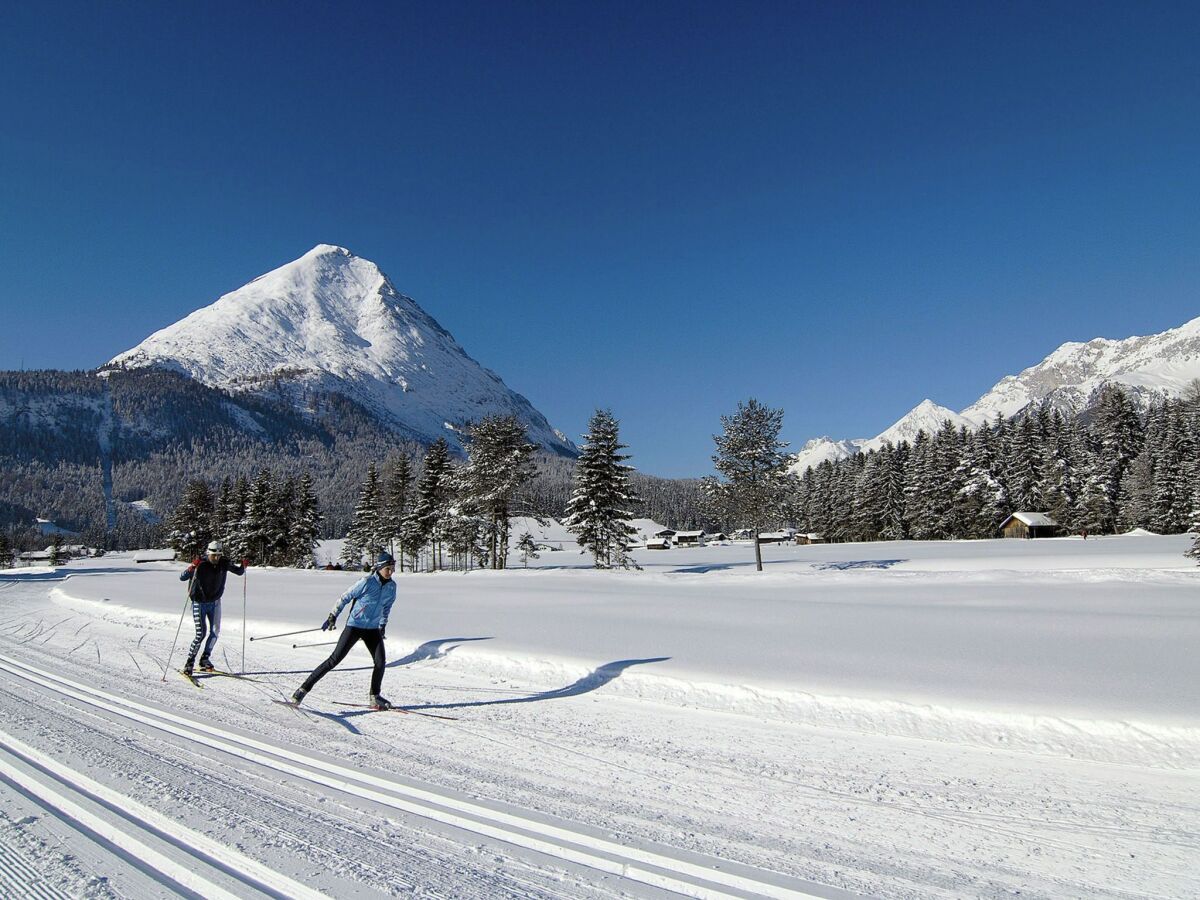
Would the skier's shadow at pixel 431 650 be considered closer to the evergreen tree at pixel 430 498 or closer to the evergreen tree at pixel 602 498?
the evergreen tree at pixel 602 498

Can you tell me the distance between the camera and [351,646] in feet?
25.2

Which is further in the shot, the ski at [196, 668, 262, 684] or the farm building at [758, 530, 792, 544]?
the farm building at [758, 530, 792, 544]

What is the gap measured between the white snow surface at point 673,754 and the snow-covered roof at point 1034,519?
46.6 meters

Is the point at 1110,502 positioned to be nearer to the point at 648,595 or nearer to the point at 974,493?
the point at 974,493

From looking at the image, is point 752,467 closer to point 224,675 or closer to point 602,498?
point 602,498

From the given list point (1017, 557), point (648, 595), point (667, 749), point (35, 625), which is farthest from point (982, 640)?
point (1017, 557)

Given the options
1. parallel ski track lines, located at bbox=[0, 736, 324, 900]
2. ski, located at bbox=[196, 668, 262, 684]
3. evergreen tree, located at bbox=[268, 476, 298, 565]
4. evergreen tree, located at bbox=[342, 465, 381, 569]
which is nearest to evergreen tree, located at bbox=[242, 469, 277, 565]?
evergreen tree, located at bbox=[268, 476, 298, 565]

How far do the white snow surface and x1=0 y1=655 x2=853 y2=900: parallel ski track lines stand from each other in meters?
0.03

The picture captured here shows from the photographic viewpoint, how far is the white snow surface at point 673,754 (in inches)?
Answer: 146

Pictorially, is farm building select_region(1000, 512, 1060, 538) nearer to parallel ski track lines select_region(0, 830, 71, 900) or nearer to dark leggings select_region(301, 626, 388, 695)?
dark leggings select_region(301, 626, 388, 695)

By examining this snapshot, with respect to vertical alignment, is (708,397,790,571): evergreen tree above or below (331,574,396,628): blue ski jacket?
above

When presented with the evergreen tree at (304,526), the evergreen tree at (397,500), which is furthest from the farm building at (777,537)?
the evergreen tree at (304,526)

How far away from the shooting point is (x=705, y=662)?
931 centimetres

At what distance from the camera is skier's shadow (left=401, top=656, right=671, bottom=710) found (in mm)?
7754
